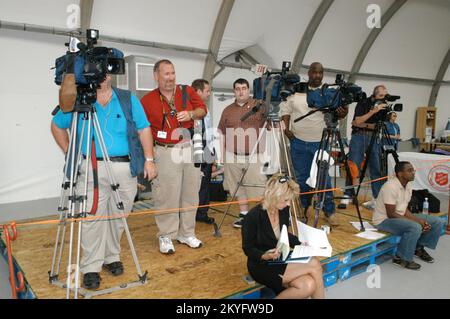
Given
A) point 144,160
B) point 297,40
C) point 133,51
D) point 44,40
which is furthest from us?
point 297,40

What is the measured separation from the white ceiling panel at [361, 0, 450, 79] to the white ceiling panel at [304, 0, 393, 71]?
71 centimetres

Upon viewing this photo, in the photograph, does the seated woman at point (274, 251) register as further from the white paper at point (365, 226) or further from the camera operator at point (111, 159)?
the white paper at point (365, 226)

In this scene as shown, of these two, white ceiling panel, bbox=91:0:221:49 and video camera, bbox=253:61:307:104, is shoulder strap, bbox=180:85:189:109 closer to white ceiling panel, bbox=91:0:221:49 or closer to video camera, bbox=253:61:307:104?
video camera, bbox=253:61:307:104

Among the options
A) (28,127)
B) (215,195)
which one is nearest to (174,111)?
(215,195)

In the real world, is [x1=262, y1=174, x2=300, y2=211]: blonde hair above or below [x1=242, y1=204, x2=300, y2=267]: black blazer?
above

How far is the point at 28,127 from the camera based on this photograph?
4969 mm

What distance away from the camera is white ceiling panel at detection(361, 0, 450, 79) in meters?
9.30

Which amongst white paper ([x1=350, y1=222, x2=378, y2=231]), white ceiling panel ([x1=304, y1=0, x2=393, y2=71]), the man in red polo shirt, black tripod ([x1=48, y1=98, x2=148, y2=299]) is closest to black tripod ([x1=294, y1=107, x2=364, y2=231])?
white paper ([x1=350, y1=222, x2=378, y2=231])

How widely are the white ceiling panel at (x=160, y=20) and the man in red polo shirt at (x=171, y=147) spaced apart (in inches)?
119

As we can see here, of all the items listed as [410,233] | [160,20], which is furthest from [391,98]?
[160,20]

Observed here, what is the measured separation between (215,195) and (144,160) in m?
2.43

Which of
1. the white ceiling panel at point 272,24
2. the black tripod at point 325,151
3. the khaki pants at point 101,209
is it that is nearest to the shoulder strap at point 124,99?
the khaki pants at point 101,209
